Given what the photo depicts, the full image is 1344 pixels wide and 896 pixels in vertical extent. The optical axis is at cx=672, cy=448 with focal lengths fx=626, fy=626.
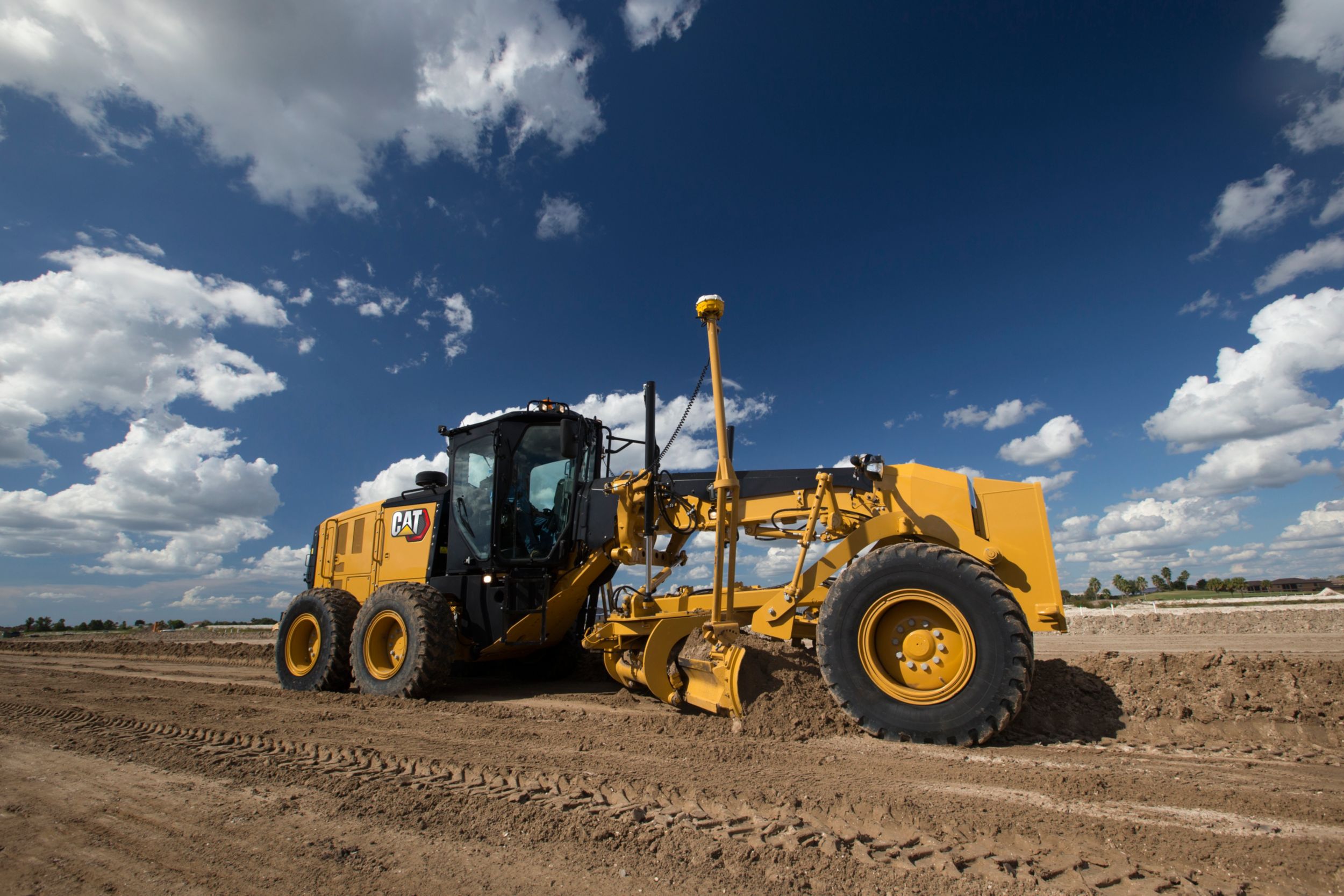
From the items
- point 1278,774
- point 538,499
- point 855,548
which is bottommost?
point 1278,774

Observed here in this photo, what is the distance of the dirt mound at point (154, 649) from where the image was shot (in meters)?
14.8

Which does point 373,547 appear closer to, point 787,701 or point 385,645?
point 385,645

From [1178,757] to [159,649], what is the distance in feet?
69.5

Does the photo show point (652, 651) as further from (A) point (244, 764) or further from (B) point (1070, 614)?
(B) point (1070, 614)

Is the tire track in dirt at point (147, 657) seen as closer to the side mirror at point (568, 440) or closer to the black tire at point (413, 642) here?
the black tire at point (413, 642)

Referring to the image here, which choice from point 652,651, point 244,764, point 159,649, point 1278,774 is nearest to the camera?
point 1278,774

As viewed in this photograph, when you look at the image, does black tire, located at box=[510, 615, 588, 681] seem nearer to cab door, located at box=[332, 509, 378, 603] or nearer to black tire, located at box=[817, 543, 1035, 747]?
cab door, located at box=[332, 509, 378, 603]

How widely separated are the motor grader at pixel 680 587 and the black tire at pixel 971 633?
1 cm

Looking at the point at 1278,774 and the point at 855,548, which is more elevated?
the point at 855,548

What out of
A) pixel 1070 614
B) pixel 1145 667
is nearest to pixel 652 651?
pixel 1145 667

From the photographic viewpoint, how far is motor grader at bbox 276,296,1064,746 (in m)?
4.36

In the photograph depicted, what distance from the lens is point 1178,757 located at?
3.86m

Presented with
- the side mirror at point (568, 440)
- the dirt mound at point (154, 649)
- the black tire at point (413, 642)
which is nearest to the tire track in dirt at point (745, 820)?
the black tire at point (413, 642)

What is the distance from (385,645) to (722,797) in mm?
5859
